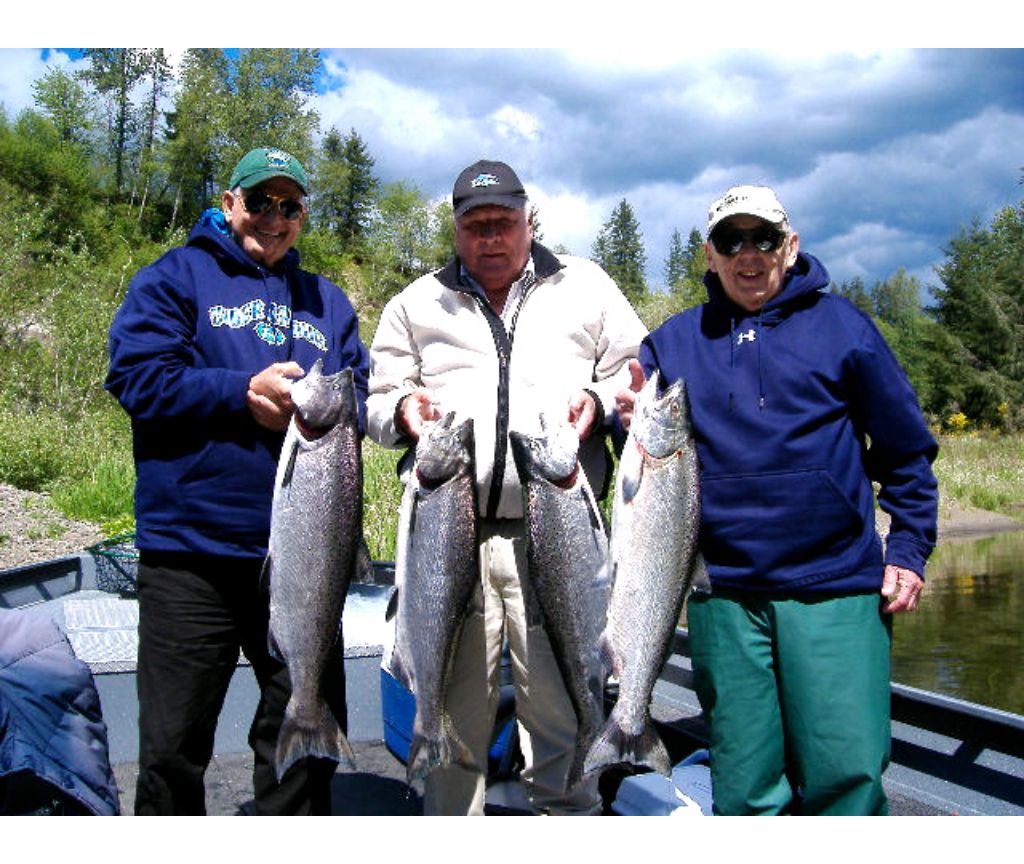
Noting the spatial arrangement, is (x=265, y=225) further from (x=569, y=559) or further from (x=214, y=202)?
(x=214, y=202)

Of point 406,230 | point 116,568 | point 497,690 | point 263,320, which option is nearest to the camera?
point 263,320

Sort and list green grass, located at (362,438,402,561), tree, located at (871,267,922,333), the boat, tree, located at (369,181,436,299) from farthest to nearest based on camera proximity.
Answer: tree, located at (871,267,922,333)
tree, located at (369,181,436,299)
green grass, located at (362,438,402,561)
the boat

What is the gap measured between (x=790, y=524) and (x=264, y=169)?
217 centimetres

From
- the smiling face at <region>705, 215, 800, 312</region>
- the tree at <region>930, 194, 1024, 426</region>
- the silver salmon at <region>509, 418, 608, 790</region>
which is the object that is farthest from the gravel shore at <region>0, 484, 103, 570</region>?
the tree at <region>930, 194, 1024, 426</region>

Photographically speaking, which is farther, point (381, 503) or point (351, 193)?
point (351, 193)

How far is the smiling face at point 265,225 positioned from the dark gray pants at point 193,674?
1.13 m

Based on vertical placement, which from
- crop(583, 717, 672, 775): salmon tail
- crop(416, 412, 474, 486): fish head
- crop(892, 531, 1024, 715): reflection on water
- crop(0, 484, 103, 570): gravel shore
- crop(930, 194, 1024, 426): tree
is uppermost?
crop(930, 194, 1024, 426): tree

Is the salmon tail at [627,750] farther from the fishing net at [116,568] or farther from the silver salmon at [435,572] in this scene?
the fishing net at [116,568]

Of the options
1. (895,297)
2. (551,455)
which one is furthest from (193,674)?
(895,297)

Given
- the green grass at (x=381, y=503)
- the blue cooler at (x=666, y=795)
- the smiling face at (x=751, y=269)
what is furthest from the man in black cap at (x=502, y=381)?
the green grass at (x=381, y=503)

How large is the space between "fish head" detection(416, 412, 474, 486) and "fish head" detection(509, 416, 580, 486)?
0.19m

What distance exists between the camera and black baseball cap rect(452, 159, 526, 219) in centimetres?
360

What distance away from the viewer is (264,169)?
11.5 feet

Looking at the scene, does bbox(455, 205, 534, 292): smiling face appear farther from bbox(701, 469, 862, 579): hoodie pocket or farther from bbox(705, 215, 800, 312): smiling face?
bbox(701, 469, 862, 579): hoodie pocket
